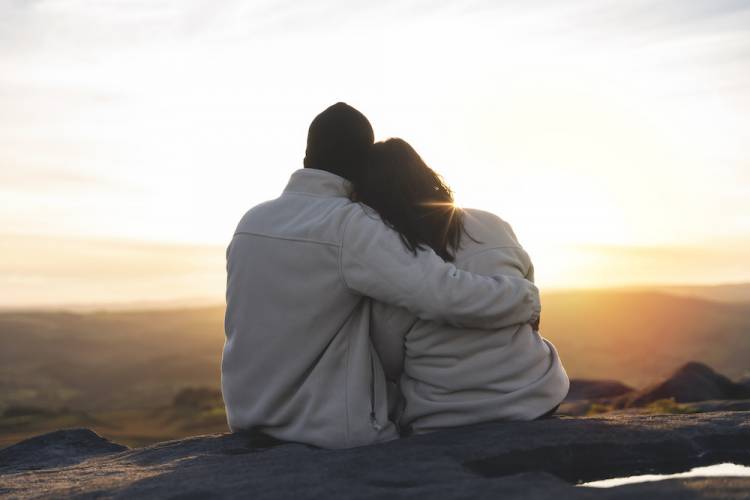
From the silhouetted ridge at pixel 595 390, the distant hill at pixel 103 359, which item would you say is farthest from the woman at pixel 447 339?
the distant hill at pixel 103 359

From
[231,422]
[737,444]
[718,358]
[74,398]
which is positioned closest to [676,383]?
[737,444]

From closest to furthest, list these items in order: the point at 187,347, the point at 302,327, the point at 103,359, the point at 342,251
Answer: the point at 342,251 → the point at 302,327 → the point at 103,359 → the point at 187,347

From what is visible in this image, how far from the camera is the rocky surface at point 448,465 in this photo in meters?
2.67

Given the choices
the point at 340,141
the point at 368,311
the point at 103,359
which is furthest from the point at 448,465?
the point at 103,359

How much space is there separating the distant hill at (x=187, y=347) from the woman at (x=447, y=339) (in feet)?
78.9

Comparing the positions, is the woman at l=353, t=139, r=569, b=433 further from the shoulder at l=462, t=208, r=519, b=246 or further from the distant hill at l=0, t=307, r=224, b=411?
the distant hill at l=0, t=307, r=224, b=411

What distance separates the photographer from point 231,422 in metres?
4.01

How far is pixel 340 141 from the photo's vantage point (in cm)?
379

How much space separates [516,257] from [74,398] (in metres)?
34.5

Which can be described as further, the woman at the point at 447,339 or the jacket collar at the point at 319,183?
the jacket collar at the point at 319,183

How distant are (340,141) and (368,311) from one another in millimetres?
770

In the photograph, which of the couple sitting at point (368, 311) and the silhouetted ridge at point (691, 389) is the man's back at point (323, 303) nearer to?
the couple sitting at point (368, 311)

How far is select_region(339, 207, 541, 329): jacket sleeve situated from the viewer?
3389mm

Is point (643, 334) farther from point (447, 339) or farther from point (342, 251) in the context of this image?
point (342, 251)
